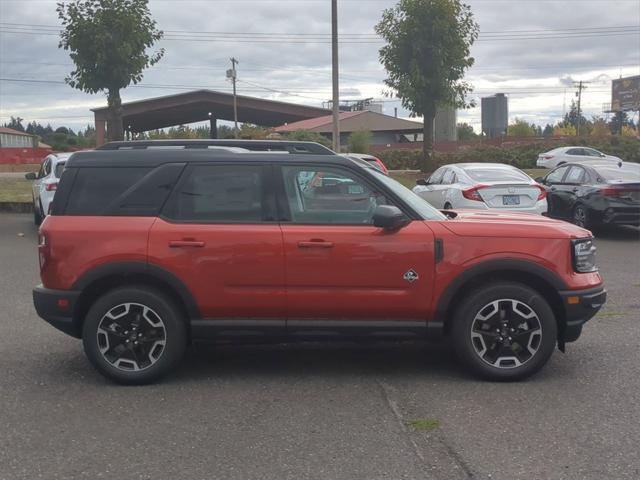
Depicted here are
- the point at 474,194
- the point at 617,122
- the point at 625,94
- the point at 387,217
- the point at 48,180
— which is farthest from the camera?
the point at 617,122

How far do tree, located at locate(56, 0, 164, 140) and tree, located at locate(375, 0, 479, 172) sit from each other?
1041 cm

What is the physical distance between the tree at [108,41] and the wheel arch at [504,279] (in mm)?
17511

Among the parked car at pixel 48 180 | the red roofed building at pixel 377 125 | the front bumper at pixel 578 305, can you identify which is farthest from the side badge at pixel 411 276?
the red roofed building at pixel 377 125

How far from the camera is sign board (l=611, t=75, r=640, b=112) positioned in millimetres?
88438

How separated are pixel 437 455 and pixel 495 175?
33.0 feet

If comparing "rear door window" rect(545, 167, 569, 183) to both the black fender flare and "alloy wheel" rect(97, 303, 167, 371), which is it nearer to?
the black fender flare

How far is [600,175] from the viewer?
14039 millimetres

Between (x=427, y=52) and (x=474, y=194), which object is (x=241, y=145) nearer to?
(x=474, y=194)

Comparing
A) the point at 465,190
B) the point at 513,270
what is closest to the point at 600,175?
the point at 465,190

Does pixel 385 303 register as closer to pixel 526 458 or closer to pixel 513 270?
pixel 513 270

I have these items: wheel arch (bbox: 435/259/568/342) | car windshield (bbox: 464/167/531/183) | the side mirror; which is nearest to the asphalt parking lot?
wheel arch (bbox: 435/259/568/342)

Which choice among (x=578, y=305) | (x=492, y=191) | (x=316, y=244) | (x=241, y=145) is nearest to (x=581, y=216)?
(x=492, y=191)

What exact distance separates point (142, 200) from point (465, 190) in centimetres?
846

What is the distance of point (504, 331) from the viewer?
5332 millimetres
